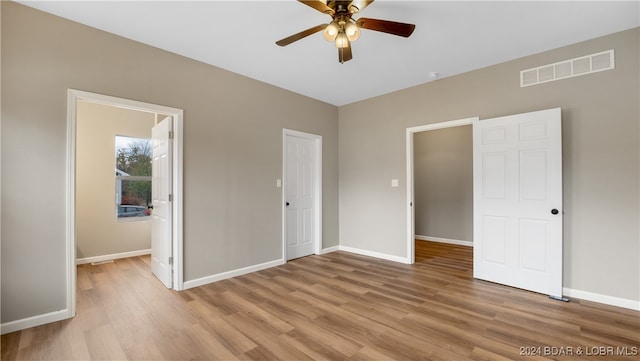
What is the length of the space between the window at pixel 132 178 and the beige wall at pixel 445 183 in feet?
18.7

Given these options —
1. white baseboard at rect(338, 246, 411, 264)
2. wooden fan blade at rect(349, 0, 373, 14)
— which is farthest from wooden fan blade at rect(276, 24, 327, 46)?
white baseboard at rect(338, 246, 411, 264)

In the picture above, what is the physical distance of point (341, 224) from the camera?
5.55 metres

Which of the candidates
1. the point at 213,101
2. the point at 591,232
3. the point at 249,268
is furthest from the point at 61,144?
the point at 591,232

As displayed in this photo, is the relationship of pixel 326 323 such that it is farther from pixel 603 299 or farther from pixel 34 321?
pixel 603 299

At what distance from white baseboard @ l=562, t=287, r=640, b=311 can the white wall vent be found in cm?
240

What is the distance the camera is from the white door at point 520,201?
322 cm

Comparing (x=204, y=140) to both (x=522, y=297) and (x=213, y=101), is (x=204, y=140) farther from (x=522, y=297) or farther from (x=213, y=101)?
(x=522, y=297)

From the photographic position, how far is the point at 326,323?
2621 mm

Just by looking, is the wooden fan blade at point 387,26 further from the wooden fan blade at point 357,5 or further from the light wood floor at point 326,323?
the light wood floor at point 326,323

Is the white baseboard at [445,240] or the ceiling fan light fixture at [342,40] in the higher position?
the ceiling fan light fixture at [342,40]

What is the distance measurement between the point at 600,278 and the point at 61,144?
5604 millimetres

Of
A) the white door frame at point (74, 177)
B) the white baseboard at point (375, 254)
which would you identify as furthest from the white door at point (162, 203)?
the white baseboard at point (375, 254)

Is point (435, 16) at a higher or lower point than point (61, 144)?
higher

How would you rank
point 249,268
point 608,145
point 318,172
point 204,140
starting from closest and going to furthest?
point 608,145 → point 204,140 → point 249,268 → point 318,172
